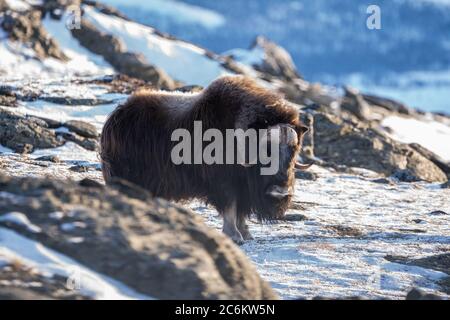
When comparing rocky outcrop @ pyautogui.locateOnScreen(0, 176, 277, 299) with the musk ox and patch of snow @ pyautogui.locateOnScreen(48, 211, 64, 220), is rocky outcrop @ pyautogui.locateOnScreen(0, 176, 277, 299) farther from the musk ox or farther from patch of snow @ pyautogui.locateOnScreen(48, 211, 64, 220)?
the musk ox

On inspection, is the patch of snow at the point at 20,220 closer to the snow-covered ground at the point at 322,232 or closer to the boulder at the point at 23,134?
the snow-covered ground at the point at 322,232

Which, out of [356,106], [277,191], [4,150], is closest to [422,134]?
[356,106]

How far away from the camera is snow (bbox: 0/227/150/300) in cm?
404

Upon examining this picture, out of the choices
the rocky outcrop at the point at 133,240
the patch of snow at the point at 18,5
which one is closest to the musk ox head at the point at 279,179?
the rocky outcrop at the point at 133,240

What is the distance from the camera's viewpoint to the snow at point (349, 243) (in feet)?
20.6

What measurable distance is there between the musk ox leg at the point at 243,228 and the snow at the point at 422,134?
14045 mm

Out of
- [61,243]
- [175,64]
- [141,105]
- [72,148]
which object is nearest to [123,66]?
[175,64]

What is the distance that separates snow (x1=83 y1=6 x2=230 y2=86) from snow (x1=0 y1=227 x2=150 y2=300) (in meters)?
26.6

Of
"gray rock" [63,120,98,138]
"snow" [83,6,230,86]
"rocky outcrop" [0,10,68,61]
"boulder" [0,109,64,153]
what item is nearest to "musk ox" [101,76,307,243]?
"boulder" [0,109,64,153]

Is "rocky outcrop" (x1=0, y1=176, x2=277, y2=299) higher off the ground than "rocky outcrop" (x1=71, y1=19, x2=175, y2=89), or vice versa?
"rocky outcrop" (x1=71, y1=19, x2=175, y2=89)

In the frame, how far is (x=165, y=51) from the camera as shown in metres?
33.7

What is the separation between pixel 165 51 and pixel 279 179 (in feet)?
87.8

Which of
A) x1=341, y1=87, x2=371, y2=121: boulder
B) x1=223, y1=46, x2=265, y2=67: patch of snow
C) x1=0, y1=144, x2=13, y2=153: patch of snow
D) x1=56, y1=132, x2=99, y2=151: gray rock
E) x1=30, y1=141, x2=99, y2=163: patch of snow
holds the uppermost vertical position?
x1=223, y1=46, x2=265, y2=67: patch of snow

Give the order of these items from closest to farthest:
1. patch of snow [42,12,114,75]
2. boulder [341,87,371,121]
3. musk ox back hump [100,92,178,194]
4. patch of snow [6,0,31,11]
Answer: musk ox back hump [100,92,178,194], patch of snow [42,12,114,75], patch of snow [6,0,31,11], boulder [341,87,371,121]
